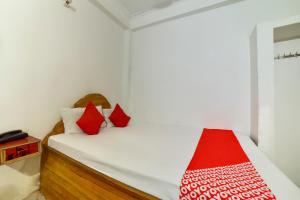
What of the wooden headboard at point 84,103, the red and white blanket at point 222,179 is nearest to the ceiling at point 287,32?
the red and white blanket at point 222,179

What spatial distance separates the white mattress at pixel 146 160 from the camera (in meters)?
0.90

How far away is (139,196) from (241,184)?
64 cm

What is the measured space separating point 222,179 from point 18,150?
1639 millimetres

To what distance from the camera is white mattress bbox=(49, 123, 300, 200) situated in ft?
2.97

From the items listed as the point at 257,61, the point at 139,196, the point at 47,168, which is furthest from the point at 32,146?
the point at 257,61

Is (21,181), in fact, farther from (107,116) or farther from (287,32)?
(287,32)

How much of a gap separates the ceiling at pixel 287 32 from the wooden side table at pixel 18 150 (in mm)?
3024

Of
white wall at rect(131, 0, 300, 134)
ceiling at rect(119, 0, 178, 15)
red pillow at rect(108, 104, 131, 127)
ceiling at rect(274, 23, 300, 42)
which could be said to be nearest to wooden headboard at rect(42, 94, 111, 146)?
red pillow at rect(108, 104, 131, 127)

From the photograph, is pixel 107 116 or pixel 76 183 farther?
pixel 107 116

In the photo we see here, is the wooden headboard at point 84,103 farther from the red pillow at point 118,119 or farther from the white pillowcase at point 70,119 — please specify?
the red pillow at point 118,119

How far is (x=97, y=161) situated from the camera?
123cm

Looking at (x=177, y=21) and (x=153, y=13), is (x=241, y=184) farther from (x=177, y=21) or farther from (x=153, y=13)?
(x=153, y=13)

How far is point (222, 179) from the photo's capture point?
884 millimetres

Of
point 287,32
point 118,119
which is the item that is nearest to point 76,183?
point 118,119
